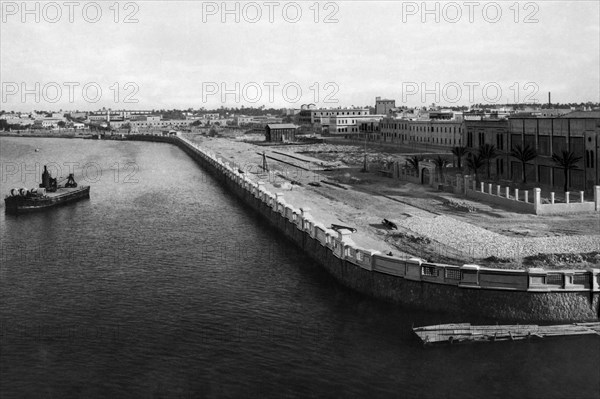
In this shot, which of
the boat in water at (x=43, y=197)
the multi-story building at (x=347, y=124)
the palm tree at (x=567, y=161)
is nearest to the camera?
the palm tree at (x=567, y=161)

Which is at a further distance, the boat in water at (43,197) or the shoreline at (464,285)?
the boat in water at (43,197)

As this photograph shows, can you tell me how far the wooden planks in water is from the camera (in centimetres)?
2481

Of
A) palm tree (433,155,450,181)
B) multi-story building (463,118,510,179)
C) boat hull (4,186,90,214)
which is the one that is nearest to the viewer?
boat hull (4,186,90,214)

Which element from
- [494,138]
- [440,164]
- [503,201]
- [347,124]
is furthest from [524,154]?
[347,124]

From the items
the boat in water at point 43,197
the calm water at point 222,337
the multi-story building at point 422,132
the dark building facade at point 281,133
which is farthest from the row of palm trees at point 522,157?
the dark building facade at point 281,133

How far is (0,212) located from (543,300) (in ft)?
178

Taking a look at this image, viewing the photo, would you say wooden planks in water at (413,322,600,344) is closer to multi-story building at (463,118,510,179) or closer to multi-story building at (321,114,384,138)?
→ multi-story building at (463,118,510,179)

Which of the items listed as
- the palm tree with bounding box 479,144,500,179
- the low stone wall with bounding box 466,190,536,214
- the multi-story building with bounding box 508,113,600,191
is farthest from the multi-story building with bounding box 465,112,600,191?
the low stone wall with bounding box 466,190,536,214

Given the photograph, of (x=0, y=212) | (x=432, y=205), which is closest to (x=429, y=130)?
(x=432, y=205)

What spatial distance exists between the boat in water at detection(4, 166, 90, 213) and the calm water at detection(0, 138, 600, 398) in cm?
1905

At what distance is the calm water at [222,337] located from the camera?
21.9 meters

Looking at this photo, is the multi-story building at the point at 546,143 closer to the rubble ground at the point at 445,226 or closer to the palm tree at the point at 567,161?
the palm tree at the point at 567,161

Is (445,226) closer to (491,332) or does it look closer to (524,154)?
(491,332)

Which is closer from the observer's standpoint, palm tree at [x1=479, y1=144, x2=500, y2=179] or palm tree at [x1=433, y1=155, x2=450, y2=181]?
palm tree at [x1=433, y1=155, x2=450, y2=181]
